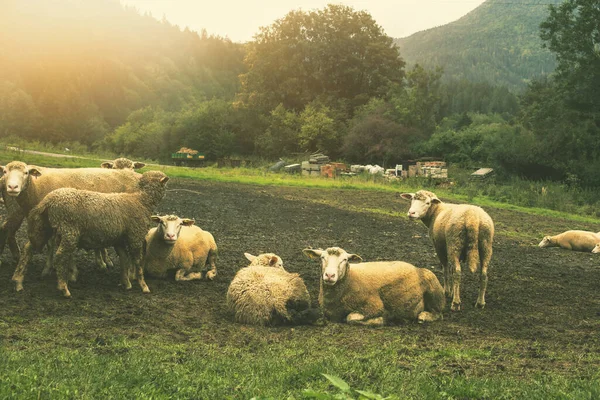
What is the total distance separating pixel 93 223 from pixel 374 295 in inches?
168

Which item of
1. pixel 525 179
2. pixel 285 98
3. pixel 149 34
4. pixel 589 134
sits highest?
pixel 149 34

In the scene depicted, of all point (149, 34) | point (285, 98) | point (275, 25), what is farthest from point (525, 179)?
point (149, 34)

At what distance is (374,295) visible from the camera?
8695 millimetres

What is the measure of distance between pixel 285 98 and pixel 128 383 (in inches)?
2279

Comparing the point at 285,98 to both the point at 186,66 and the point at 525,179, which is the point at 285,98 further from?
the point at 186,66

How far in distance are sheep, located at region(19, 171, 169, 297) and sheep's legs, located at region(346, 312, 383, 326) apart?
3305 mm

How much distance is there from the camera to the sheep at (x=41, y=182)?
9.84m

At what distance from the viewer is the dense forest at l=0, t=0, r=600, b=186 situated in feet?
125

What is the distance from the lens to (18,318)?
24.7 feet

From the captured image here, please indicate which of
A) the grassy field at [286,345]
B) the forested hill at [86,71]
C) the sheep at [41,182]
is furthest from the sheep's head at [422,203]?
the forested hill at [86,71]

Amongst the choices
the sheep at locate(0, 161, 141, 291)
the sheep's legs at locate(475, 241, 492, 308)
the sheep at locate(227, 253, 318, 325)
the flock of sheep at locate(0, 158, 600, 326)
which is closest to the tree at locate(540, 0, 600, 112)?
the flock of sheep at locate(0, 158, 600, 326)

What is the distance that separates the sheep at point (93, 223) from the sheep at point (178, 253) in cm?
39

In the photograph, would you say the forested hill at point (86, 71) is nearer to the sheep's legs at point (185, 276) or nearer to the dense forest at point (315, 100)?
the dense forest at point (315, 100)

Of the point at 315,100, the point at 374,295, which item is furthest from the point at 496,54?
the point at 374,295
